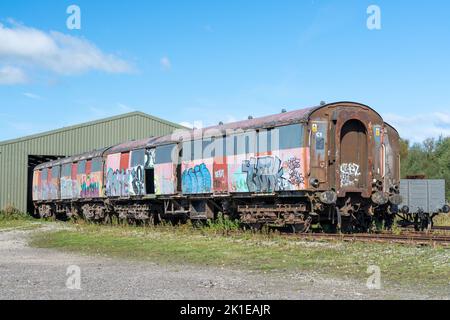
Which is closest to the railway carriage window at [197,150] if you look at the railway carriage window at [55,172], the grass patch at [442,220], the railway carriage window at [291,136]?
the railway carriage window at [291,136]

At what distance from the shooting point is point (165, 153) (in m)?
22.9

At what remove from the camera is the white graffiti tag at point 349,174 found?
16922mm

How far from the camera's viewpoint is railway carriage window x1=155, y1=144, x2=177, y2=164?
2227 centimetres

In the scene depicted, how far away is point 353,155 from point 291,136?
2.08 m

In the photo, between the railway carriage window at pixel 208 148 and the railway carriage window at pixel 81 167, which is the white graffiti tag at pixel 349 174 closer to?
the railway carriage window at pixel 208 148

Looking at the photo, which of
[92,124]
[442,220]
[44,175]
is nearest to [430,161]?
[442,220]

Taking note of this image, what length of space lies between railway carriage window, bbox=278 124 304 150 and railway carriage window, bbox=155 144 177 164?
6.07m

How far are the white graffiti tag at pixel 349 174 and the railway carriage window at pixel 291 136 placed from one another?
1565mm

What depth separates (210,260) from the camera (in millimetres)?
12922

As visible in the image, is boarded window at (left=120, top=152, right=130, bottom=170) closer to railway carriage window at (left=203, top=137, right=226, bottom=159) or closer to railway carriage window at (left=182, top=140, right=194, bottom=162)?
railway carriage window at (left=182, top=140, right=194, bottom=162)

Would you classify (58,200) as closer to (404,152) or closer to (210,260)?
(210,260)

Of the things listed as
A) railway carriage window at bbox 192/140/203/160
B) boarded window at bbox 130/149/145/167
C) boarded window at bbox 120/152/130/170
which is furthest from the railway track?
boarded window at bbox 120/152/130/170

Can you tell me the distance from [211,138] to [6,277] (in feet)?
34.5
